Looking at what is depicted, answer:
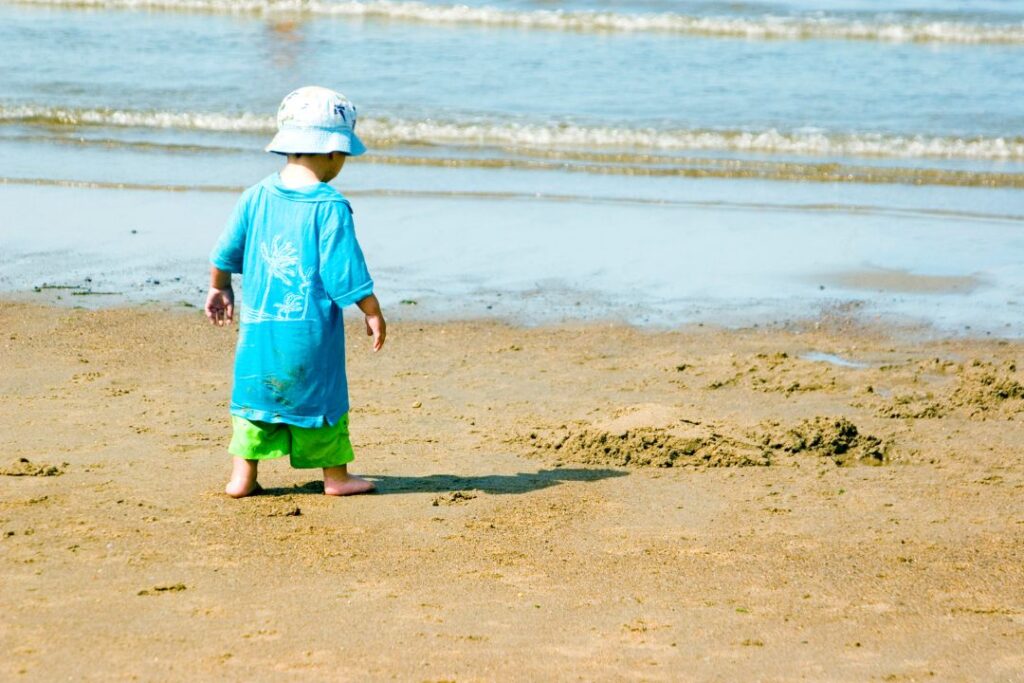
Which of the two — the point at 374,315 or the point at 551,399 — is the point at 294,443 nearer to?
the point at 374,315

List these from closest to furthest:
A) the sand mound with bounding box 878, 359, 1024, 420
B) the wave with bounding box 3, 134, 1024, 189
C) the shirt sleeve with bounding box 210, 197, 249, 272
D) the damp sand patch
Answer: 1. the shirt sleeve with bounding box 210, 197, 249, 272
2. the sand mound with bounding box 878, 359, 1024, 420
3. the damp sand patch
4. the wave with bounding box 3, 134, 1024, 189

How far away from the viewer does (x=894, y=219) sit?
10141 millimetres

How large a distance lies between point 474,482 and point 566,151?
8.27 metres

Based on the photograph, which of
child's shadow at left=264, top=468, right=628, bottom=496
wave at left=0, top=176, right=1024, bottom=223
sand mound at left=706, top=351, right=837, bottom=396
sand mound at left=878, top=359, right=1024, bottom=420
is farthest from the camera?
wave at left=0, top=176, right=1024, bottom=223

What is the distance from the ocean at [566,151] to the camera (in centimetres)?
821

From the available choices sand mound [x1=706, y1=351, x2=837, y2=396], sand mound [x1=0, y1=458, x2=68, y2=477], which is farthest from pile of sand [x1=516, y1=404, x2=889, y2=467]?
sand mound [x1=0, y1=458, x2=68, y2=477]

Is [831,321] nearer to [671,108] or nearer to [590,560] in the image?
[590,560]

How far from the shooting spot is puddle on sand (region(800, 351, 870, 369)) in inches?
265

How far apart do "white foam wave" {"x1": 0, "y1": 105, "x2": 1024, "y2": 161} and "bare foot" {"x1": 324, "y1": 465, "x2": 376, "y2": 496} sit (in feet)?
28.4

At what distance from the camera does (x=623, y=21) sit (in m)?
22.1

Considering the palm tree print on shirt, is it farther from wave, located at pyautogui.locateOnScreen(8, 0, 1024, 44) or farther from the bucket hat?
wave, located at pyautogui.locateOnScreen(8, 0, 1024, 44)

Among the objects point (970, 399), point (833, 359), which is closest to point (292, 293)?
point (970, 399)

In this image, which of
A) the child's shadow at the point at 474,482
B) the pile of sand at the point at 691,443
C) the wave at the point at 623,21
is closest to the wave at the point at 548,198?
the pile of sand at the point at 691,443

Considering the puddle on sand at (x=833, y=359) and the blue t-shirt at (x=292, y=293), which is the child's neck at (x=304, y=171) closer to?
the blue t-shirt at (x=292, y=293)
